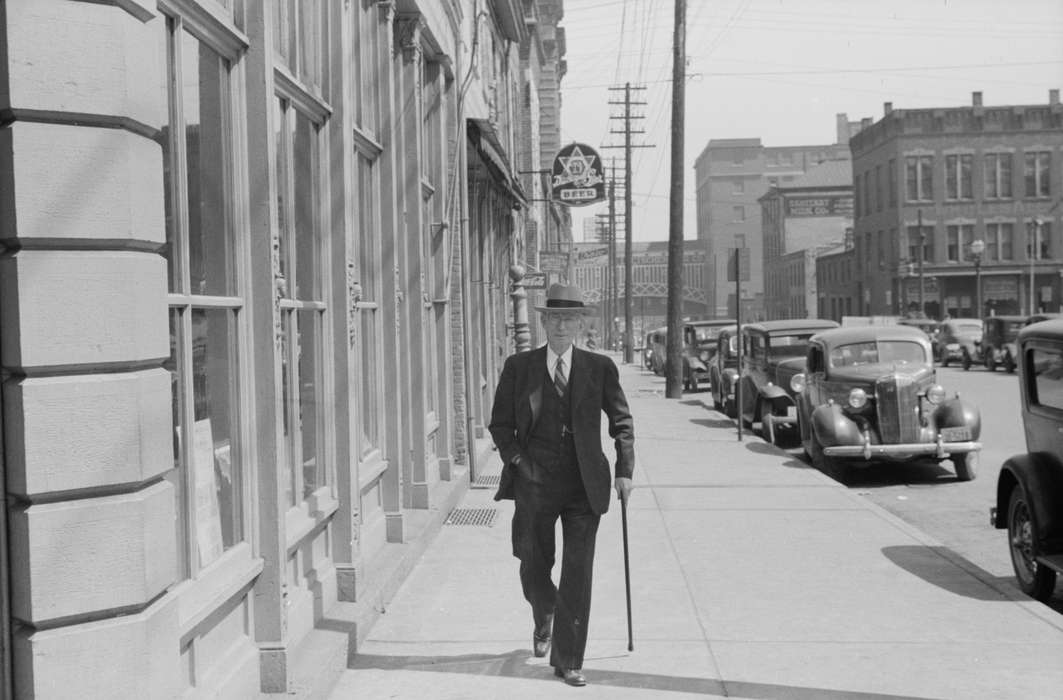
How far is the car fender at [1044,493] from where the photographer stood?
7.58 m

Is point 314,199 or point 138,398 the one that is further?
point 314,199

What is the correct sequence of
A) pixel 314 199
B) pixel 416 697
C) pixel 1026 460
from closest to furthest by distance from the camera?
pixel 416 697, pixel 314 199, pixel 1026 460

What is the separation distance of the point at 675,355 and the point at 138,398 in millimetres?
27269

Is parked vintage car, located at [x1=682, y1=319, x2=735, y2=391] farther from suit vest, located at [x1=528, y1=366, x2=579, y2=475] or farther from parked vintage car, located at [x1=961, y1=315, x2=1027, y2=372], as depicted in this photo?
suit vest, located at [x1=528, y1=366, x2=579, y2=475]

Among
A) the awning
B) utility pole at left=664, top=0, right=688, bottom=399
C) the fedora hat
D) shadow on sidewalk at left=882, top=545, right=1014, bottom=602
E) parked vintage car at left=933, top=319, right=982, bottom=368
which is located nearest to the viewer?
the fedora hat

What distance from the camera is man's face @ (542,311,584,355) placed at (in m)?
6.07

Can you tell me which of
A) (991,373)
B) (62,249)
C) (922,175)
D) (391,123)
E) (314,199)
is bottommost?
(991,373)

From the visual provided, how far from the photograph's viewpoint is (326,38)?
7.26 metres

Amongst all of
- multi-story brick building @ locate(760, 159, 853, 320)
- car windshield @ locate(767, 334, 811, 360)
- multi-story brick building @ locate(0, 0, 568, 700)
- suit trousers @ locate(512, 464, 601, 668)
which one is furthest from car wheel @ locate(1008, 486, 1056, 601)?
multi-story brick building @ locate(760, 159, 853, 320)

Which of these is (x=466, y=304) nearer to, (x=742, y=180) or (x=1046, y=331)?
(x=1046, y=331)

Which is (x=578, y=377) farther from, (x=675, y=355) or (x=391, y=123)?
(x=675, y=355)

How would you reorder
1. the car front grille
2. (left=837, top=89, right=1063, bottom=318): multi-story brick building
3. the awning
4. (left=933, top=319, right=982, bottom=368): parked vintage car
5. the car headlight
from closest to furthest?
the awning
the car front grille
the car headlight
(left=933, top=319, right=982, bottom=368): parked vintage car
(left=837, top=89, right=1063, bottom=318): multi-story brick building

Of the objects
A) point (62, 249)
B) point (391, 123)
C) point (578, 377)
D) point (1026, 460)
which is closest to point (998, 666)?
point (1026, 460)

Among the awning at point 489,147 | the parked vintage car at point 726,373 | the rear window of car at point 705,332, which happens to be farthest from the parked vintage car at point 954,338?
the awning at point 489,147
